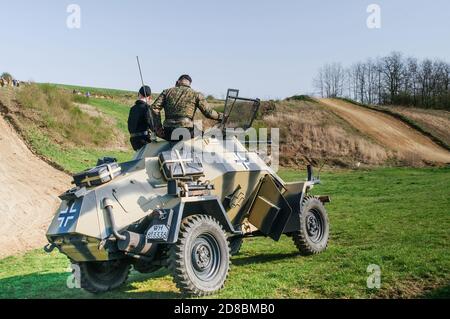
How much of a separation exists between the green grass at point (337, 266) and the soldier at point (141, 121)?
2226mm

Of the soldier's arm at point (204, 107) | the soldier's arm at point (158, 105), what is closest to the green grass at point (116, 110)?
the soldier's arm at point (158, 105)

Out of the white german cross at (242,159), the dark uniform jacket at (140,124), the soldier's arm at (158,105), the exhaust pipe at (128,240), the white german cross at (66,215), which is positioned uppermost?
the soldier's arm at (158,105)

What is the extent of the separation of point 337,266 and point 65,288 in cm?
418

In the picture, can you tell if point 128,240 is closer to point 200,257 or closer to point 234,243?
point 200,257

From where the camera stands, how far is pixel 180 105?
30.3 ft

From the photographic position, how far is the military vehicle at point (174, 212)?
24.7 ft

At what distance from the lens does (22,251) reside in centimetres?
1441

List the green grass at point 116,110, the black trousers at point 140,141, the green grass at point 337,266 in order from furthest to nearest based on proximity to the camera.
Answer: the green grass at point 116,110 → the black trousers at point 140,141 → the green grass at point 337,266

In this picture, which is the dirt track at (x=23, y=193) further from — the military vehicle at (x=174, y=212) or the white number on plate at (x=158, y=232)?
the white number on plate at (x=158, y=232)
